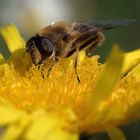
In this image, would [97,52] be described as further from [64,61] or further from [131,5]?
[64,61]

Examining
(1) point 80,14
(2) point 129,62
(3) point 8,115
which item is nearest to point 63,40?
(2) point 129,62

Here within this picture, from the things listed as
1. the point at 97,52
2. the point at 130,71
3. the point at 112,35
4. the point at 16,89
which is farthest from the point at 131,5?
the point at 16,89

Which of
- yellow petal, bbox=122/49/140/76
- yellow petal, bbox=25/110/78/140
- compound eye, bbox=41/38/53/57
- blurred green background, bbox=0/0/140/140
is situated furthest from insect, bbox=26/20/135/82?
blurred green background, bbox=0/0/140/140

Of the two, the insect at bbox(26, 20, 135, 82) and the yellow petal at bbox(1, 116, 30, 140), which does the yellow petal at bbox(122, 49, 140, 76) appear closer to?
the insect at bbox(26, 20, 135, 82)

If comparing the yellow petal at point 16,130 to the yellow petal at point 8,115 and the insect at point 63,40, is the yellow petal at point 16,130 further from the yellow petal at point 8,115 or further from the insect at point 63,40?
the insect at point 63,40

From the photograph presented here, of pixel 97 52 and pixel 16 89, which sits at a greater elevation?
pixel 97 52

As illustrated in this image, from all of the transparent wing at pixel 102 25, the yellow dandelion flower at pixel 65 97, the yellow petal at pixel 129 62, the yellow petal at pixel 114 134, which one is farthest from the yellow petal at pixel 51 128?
the yellow petal at pixel 129 62
